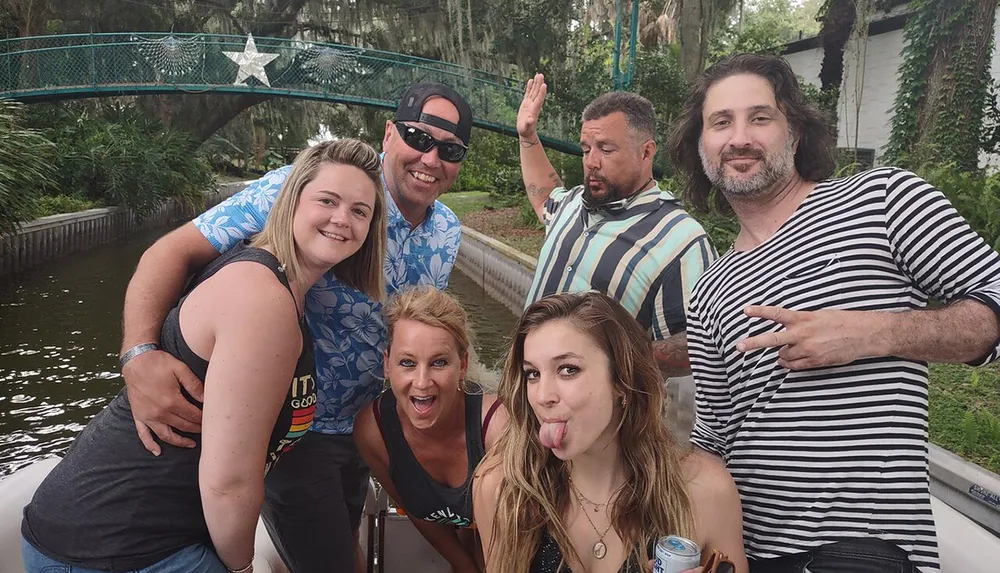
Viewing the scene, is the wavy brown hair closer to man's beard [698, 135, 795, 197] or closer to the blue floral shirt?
man's beard [698, 135, 795, 197]

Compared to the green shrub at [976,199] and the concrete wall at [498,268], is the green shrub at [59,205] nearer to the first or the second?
the concrete wall at [498,268]

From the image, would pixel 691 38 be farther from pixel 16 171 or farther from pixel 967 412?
pixel 16 171

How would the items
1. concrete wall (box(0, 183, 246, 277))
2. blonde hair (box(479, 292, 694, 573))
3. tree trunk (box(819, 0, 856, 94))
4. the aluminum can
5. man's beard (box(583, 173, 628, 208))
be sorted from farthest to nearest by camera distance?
tree trunk (box(819, 0, 856, 94)), concrete wall (box(0, 183, 246, 277)), man's beard (box(583, 173, 628, 208)), blonde hair (box(479, 292, 694, 573)), the aluminum can

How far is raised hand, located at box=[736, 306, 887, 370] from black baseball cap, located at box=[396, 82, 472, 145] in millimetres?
1247

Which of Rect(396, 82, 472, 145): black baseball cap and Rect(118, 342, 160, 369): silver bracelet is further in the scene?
Rect(396, 82, 472, 145): black baseball cap

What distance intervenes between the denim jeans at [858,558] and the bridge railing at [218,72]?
557 inches

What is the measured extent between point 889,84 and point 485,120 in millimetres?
7866

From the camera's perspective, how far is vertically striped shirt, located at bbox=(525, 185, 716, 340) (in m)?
2.32

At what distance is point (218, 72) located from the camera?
54.7 feet

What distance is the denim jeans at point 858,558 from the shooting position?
1.41 m

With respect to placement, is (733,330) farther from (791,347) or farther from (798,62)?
(798,62)

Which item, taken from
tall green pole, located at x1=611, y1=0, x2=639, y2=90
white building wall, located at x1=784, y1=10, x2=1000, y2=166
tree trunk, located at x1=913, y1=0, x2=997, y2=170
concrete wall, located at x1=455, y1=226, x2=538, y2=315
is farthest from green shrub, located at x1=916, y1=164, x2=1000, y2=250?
white building wall, located at x1=784, y1=10, x2=1000, y2=166

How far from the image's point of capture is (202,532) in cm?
150

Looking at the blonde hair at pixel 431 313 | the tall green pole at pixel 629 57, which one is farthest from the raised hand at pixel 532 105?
the tall green pole at pixel 629 57
